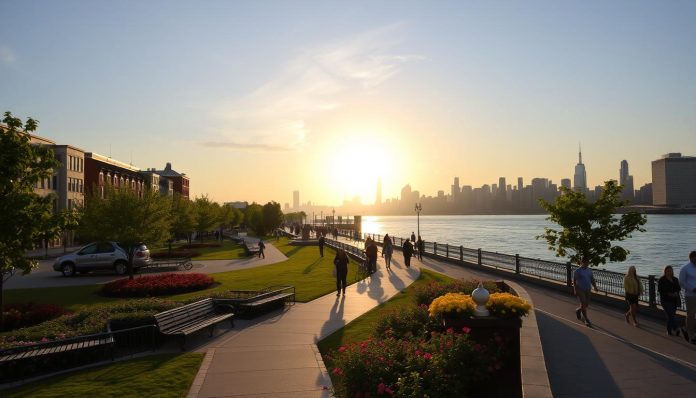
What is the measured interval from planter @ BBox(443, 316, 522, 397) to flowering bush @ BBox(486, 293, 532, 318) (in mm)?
109

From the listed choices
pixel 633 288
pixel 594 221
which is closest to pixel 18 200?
pixel 633 288

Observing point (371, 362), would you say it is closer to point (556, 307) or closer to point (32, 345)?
point (32, 345)

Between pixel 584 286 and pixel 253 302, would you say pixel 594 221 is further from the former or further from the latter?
pixel 253 302

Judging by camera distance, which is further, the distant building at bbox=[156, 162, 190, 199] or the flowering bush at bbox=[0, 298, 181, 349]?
the distant building at bbox=[156, 162, 190, 199]

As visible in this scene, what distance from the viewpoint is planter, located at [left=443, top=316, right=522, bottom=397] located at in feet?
27.3

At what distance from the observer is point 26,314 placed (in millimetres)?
14945

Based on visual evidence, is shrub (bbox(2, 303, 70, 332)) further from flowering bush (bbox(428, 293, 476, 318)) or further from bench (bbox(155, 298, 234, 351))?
flowering bush (bbox(428, 293, 476, 318))

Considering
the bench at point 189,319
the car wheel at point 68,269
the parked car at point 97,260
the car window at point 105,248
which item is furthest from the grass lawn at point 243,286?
the car window at point 105,248

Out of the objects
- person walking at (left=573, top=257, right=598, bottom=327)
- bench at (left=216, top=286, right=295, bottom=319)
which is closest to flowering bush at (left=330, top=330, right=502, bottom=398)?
person walking at (left=573, top=257, right=598, bottom=327)

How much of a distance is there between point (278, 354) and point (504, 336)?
479 cm

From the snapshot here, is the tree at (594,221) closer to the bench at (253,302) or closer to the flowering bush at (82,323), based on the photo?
the bench at (253,302)

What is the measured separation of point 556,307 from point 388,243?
14.5 metres

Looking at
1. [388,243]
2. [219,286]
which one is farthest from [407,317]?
[388,243]

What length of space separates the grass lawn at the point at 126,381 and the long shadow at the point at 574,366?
609cm
